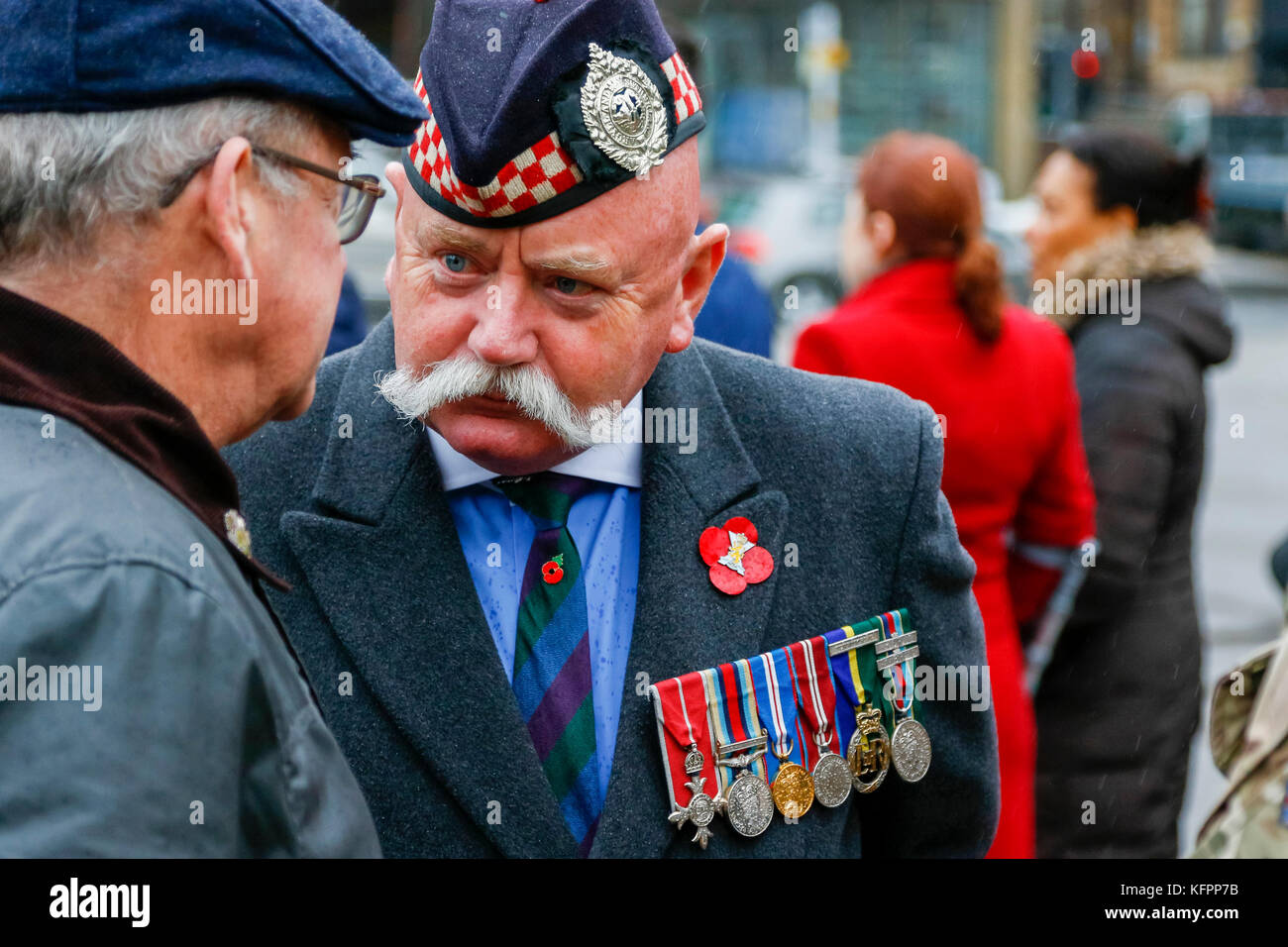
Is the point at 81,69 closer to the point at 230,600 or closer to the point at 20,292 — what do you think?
the point at 20,292

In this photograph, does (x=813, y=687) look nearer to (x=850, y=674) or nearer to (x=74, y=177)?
(x=850, y=674)

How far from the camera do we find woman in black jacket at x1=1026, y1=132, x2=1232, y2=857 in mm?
3578

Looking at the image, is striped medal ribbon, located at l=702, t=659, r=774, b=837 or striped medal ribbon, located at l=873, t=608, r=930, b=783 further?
striped medal ribbon, located at l=873, t=608, r=930, b=783

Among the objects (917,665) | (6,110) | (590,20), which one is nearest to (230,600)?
(6,110)

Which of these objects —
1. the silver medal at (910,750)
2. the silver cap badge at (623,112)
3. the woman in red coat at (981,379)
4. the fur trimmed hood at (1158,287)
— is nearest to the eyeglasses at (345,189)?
the silver cap badge at (623,112)

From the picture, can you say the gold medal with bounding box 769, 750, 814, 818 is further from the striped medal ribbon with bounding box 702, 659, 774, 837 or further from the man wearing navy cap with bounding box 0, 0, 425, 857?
the man wearing navy cap with bounding box 0, 0, 425, 857

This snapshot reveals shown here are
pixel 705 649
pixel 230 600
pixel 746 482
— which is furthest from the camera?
pixel 746 482

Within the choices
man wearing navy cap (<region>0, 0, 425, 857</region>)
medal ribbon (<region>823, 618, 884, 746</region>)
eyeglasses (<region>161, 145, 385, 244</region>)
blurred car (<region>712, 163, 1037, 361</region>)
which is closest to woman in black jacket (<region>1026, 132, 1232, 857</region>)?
medal ribbon (<region>823, 618, 884, 746</region>)

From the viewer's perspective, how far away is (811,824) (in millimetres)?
1936

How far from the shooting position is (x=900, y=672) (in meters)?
2.02

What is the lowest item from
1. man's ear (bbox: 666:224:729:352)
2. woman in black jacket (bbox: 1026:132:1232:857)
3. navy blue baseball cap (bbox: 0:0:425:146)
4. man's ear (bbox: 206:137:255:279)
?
woman in black jacket (bbox: 1026:132:1232:857)

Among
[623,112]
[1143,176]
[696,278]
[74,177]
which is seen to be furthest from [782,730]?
[1143,176]

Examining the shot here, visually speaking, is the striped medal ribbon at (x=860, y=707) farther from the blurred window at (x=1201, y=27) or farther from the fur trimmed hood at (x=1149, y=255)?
the blurred window at (x=1201, y=27)
